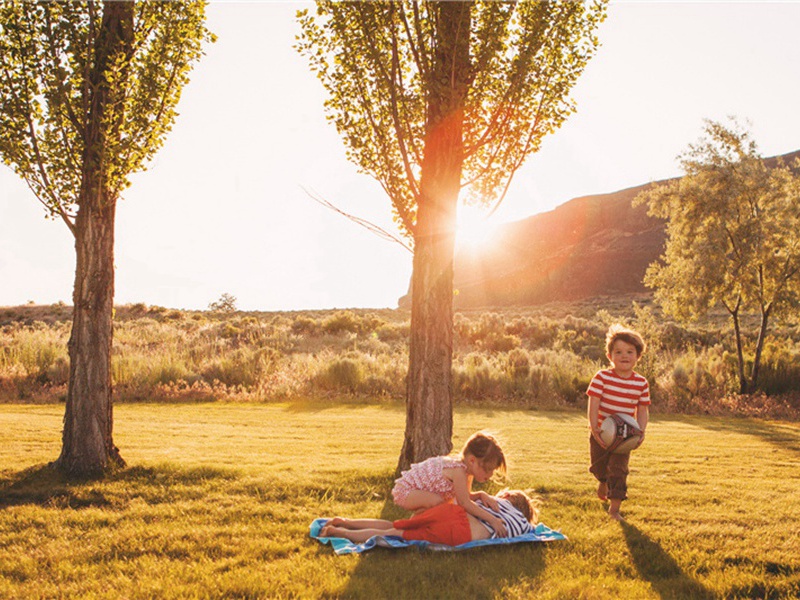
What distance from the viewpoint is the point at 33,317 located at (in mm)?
45125

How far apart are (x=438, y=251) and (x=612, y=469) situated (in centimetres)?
314

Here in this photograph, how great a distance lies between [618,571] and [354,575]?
2.01 metres

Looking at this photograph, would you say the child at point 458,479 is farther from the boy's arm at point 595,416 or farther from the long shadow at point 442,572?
the boy's arm at point 595,416

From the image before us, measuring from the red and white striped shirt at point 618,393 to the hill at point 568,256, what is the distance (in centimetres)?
7602

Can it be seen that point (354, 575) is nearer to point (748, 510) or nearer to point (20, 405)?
point (748, 510)

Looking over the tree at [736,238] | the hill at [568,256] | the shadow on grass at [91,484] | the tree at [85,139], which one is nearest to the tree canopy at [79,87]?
the tree at [85,139]

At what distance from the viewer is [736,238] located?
73.2 ft

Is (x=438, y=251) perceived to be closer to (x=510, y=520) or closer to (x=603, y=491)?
(x=603, y=491)

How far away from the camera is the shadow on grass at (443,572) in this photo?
178 inches

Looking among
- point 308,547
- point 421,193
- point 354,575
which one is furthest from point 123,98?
point 354,575

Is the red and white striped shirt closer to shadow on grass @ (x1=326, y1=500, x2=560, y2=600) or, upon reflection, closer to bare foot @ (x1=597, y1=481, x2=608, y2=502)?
bare foot @ (x1=597, y1=481, x2=608, y2=502)

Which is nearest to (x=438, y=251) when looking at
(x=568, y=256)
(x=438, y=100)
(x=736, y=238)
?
(x=438, y=100)

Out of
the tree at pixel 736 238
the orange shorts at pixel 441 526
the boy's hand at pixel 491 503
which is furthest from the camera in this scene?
the tree at pixel 736 238

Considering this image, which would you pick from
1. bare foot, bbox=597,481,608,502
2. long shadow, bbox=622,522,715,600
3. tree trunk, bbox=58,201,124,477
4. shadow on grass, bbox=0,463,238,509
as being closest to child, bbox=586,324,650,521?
bare foot, bbox=597,481,608,502
